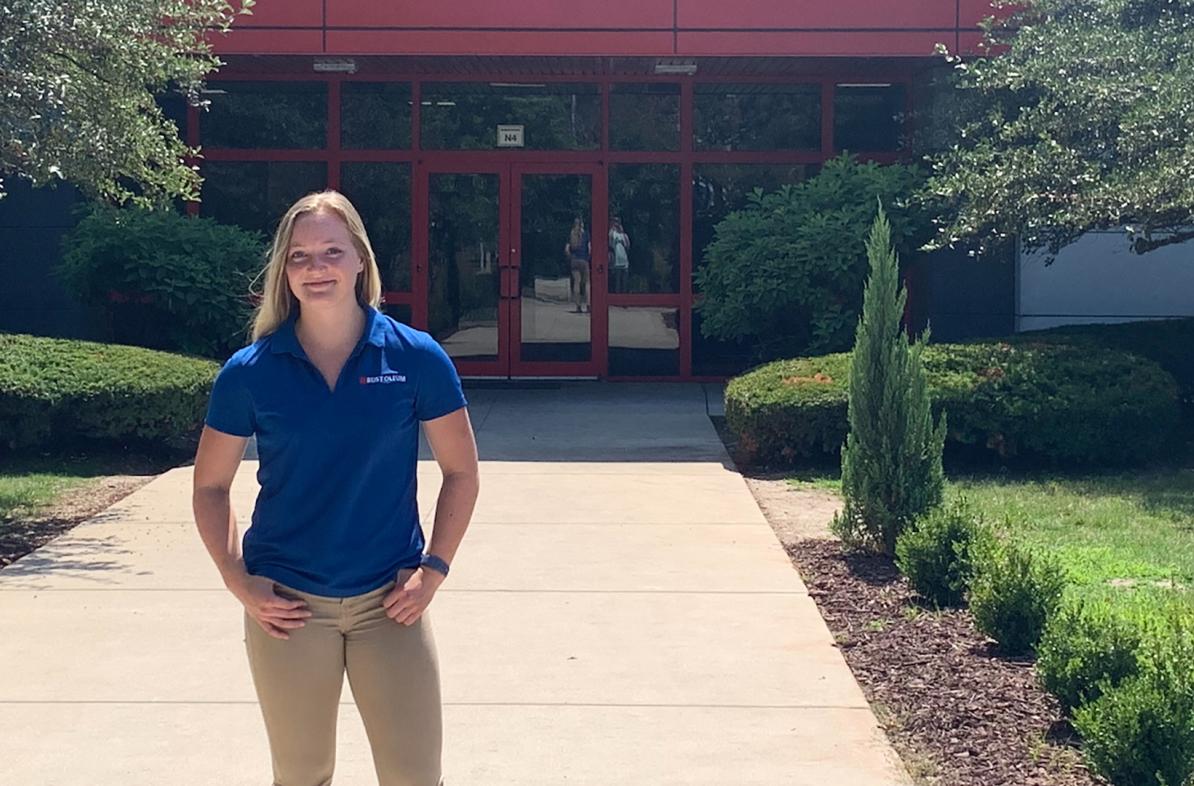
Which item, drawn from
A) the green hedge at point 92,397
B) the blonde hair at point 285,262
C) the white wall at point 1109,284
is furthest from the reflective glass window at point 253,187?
the blonde hair at point 285,262

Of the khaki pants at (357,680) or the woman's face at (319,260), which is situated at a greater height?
the woman's face at (319,260)

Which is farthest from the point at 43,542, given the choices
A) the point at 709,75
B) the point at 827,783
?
the point at 709,75

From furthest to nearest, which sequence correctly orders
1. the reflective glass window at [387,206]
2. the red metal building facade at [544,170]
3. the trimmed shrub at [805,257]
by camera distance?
1. the reflective glass window at [387,206]
2. the red metal building facade at [544,170]
3. the trimmed shrub at [805,257]

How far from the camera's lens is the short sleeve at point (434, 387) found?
3.64 m

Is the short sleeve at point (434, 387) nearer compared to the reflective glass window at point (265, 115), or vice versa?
the short sleeve at point (434, 387)

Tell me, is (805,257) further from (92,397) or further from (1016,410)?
(92,397)

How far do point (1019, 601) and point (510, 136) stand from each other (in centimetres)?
1199

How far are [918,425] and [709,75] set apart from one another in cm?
974

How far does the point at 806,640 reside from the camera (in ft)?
22.4

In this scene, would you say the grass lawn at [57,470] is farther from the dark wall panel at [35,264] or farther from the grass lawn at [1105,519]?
the grass lawn at [1105,519]

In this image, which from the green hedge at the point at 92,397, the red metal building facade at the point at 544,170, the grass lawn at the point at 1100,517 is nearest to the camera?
the grass lawn at the point at 1100,517

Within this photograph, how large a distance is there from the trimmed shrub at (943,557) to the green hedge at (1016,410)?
13.2 ft

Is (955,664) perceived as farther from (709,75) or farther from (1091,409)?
(709,75)

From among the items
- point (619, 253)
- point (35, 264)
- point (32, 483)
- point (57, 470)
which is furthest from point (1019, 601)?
point (35, 264)
